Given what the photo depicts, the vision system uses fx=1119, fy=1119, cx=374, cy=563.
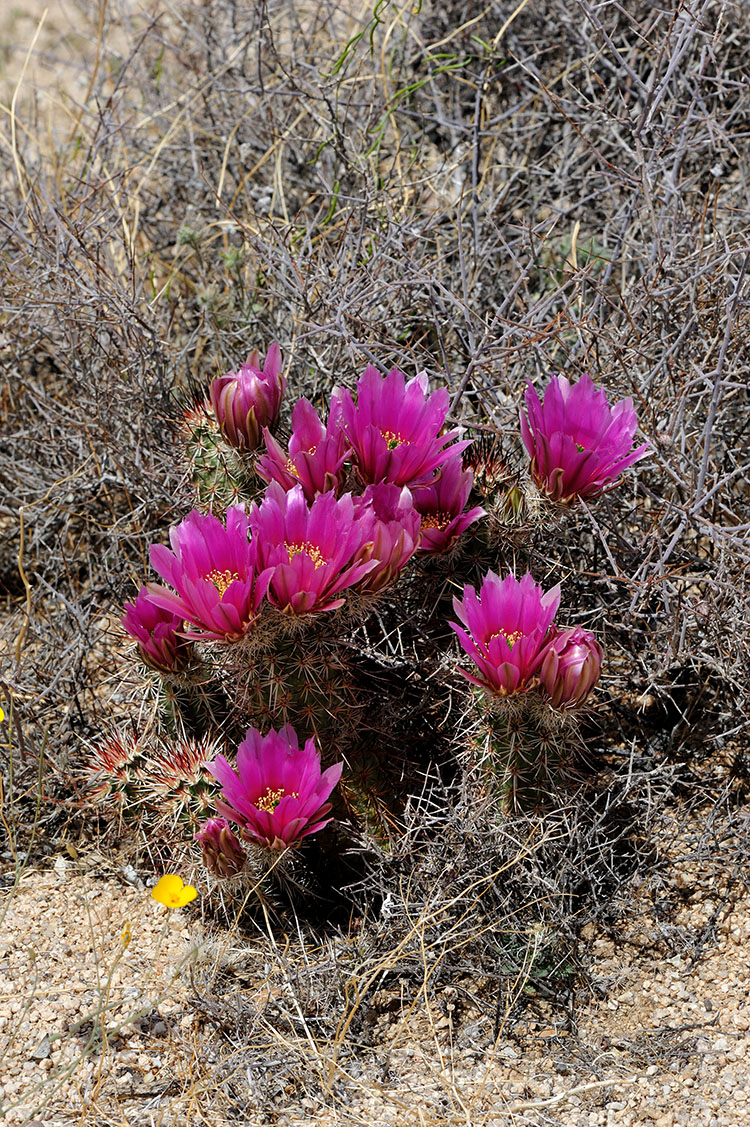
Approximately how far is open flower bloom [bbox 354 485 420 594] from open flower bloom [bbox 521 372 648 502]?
26cm

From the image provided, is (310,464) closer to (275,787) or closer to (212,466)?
(212,466)

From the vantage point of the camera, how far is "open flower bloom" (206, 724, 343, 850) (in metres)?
1.81

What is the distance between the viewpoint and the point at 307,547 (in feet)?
5.91

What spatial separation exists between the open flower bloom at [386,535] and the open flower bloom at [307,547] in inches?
0.7

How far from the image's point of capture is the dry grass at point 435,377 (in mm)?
1968

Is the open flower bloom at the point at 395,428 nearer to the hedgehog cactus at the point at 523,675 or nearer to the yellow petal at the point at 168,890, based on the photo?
the hedgehog cactus at the point at 523,675

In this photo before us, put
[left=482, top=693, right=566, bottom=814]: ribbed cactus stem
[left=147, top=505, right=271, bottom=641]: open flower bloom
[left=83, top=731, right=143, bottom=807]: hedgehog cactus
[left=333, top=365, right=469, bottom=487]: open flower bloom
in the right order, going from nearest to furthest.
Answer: [left=147, top=505, right=271, bottom=641]: open flower bloom < [left=482, top=693, right=566, bottom=814]: ribbed cactus stem < [left=333, top=365, right=469, bottom=487]: open flower bloom < [left=83, top=731, right=143, bottom=807]: hedgehog cactus

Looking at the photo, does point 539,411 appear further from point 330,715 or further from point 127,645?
point 127,645

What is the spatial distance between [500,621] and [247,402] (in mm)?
606

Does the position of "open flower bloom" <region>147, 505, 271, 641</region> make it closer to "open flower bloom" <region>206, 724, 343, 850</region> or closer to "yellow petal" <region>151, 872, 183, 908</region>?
"open flower bloom" <region>206, 724, 343, 850</region>

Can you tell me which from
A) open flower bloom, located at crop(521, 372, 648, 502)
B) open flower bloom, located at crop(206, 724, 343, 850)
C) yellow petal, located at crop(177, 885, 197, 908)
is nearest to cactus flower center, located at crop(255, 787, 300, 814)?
open flower bloom, located at crop(206, 724, 343, 850)

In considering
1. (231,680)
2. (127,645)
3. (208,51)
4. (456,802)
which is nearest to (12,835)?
(127,645)

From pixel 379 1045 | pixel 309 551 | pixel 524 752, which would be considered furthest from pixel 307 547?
pixel 379 1045

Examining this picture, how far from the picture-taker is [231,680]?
6.54 ft
